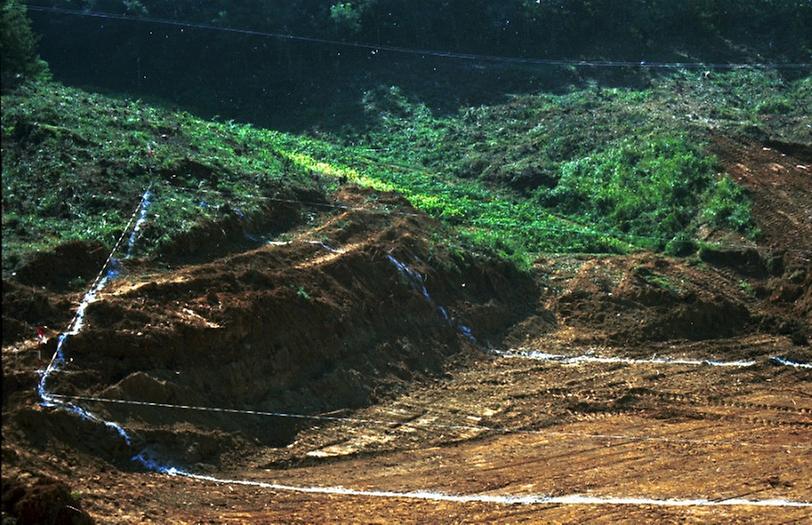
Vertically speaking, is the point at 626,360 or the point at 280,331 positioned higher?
the point at 280,331

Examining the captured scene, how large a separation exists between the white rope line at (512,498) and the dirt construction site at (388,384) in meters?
0.04

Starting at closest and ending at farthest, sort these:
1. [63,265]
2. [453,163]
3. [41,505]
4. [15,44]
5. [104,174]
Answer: [41,505] → [63,265] → [104,174] → [15,44] → [453,163]

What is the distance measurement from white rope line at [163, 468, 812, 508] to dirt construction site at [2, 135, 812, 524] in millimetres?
41

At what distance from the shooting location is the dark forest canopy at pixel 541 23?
4212cm

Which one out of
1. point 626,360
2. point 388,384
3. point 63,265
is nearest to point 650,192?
point 626,360

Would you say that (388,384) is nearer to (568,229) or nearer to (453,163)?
(568,229)

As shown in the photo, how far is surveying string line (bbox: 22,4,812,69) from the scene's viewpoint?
4056 centimetres

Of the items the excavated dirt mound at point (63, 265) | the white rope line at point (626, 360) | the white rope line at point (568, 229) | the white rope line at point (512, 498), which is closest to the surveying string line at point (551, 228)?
the white rope line at point (568, 229)

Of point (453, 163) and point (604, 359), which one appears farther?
point (453, 163)

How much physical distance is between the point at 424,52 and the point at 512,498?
102 feet

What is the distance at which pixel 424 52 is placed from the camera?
4272cm

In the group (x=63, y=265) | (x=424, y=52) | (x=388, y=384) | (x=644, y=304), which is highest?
(x=424, y=52)

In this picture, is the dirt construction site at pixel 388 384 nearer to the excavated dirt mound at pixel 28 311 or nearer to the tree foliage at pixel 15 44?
the excavated dirt mound at pixel 28 311

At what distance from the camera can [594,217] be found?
27844 mm
